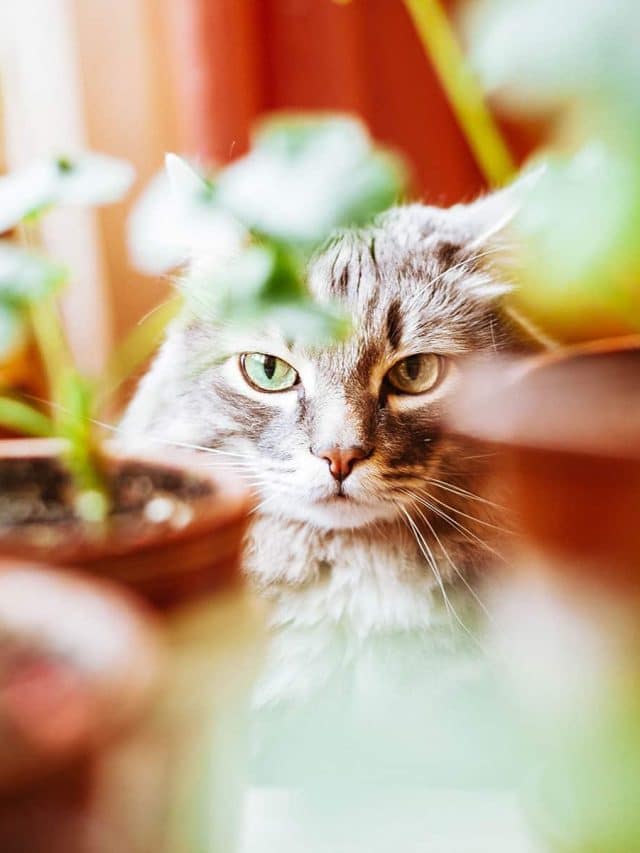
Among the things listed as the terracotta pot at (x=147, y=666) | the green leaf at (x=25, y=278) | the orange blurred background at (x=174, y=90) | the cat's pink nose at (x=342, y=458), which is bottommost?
the terracotta pot at (x=147, y=666)

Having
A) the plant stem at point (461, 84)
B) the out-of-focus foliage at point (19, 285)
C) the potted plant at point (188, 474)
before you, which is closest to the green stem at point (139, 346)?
the potted plant at point (188, 474)

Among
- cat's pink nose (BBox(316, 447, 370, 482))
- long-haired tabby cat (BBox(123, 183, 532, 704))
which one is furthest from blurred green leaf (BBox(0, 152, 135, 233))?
cat's pink nose (BBox(316, 447, 370, 482))

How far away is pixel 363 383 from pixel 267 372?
0.08 metres

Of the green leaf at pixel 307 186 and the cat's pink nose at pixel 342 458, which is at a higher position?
the green leaf at pixel 307 186

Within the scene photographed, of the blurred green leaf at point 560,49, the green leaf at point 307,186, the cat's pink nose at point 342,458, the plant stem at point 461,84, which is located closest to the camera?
the blurred green leaf at point 560,49

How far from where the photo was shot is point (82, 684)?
458 millimetres

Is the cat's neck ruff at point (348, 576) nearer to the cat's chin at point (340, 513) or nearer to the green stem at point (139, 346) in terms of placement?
the cat's chin at point (340, 513)

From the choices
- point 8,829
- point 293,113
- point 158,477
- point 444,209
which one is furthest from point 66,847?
point 293,113

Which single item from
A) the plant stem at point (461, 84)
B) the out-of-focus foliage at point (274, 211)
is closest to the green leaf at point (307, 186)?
the out-of-focus foliage at point (274, 211)

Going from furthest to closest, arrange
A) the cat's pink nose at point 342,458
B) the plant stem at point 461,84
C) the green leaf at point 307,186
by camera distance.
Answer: the plant stem at point 461,84 → the cat's pink nose at point 342,458 → the green leaf at point 307,186

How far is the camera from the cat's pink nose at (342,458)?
24.5 inches

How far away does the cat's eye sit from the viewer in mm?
667

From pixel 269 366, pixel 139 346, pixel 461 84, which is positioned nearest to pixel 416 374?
pixel 269 366

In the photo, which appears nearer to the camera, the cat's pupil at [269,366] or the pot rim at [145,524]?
the pot rim at [145,524]
